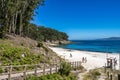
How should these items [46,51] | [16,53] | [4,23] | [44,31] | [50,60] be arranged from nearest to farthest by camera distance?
[16,53], [50,60], [46,51], [4,23], [44,31]

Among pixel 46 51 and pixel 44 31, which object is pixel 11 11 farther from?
pixel 44 31

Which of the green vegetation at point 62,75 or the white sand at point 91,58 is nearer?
the green vegetation at point 62,75

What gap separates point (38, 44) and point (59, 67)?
41.8ft

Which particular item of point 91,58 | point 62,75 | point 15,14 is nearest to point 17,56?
point 62,75

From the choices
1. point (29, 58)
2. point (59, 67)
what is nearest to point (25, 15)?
point (29, 58)

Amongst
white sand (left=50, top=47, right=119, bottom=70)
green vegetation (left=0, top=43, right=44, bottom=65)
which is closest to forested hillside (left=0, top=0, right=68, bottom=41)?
green vegetation (left=0, top=43, right=44, bottom=65)

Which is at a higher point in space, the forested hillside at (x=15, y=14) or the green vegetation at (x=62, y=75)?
the forested hillside at (x=15, y=14)

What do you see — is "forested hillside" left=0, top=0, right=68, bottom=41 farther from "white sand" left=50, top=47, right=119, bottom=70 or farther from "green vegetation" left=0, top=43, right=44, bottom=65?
"white sand" left=50, top=47, right=119, bottom=70

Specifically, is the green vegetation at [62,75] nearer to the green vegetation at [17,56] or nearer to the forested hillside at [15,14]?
the green vegetation at [17,56]

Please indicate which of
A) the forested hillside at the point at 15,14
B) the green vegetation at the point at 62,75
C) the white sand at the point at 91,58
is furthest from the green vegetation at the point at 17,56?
the white sand at the point at 91,58

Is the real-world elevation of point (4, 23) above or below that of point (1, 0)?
below

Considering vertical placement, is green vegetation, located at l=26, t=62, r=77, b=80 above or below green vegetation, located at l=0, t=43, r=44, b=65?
below

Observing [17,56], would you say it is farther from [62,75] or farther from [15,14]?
[15,14]

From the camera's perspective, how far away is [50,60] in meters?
38.6
